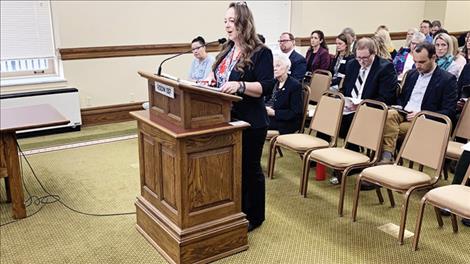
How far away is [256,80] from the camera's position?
2.87 metres

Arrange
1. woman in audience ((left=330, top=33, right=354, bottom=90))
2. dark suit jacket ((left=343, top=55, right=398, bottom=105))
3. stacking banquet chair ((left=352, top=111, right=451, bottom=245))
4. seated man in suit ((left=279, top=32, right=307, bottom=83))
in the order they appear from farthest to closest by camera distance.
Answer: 1. woman in audience ((left=330, top=33, right=354, bottom=90))
2. seated man in suit ((left=279, top=32, right=307, bottom=83))
3. dark suit jacket ((left=343, top=55, right=398, bottom=105))
4. stacking banquet chair ((left=352, top=111, right=451, bottom=245))

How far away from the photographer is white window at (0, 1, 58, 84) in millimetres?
5242

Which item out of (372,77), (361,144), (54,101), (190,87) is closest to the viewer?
(190,87)

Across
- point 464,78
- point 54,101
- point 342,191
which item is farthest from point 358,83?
point 54,101

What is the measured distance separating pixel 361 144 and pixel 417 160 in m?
0.51

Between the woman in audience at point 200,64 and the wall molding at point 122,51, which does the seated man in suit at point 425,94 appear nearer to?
the woman in audience at point 200,64

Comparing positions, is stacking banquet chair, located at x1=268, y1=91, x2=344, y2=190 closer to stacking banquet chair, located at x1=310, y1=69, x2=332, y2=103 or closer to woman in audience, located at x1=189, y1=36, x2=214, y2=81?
stacking banquet chair, located at x1=310, y1=69, x2=332, y2=103

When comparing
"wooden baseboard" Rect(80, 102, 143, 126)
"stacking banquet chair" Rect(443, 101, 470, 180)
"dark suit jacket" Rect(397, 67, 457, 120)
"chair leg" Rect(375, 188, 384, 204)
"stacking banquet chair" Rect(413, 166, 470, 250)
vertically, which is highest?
"dark suit jacket" Rect(397, 67, 457, 120)

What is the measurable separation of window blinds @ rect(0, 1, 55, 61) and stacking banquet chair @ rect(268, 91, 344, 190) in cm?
313

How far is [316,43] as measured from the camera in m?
6.24

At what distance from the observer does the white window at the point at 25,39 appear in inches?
206

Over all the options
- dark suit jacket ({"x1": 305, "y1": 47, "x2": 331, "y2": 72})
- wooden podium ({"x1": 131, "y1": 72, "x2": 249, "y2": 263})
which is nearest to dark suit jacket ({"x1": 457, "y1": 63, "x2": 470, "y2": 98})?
dark suit jacket ({"x1": 305, "y1": 47, "x2": 331, "y2": 72})

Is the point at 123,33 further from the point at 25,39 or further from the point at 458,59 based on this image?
the point at 458,59

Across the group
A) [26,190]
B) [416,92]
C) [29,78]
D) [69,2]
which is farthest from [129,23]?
[416,92]
